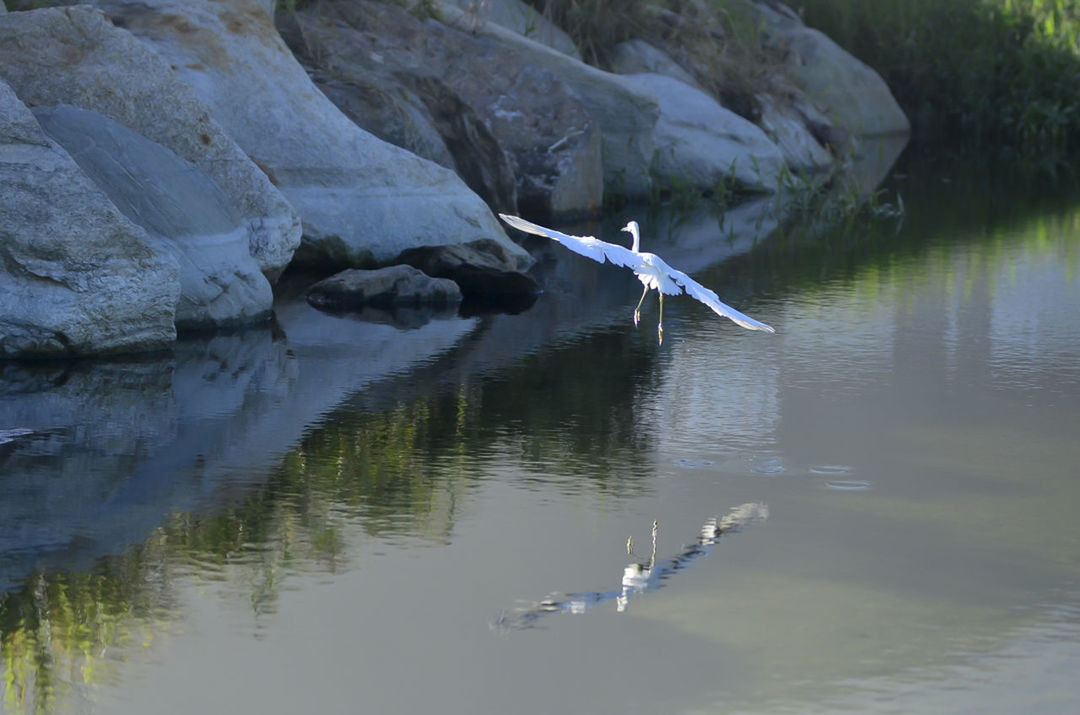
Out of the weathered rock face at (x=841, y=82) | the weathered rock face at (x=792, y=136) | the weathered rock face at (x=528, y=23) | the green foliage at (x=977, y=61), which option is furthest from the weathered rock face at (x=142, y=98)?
the green foliage at (x=977, y=61)

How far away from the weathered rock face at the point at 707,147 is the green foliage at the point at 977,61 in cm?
677

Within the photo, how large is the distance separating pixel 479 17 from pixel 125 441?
8872 millimetres

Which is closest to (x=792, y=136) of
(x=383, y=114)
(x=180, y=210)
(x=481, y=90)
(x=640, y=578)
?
(x=481, y=90)

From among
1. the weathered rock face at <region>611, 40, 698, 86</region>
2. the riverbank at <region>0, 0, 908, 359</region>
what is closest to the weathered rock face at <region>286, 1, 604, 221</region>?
the riverbank at <region>0, 0, 908, 359</region>

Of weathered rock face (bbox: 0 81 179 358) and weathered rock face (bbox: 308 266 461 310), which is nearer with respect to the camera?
weathered rock face (bbox: 0 81 179 358)

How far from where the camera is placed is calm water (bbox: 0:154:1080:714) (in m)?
3.44

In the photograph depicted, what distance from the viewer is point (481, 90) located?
13000 millimetres

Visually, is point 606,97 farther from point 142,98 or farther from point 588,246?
point 588,246

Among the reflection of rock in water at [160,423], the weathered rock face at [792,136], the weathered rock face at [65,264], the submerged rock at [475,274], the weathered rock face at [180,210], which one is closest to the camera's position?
the reflection of rock in water at [160,423]

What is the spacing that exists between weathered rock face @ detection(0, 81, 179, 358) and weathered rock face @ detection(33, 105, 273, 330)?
1.28 ft

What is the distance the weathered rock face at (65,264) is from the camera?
657 cm

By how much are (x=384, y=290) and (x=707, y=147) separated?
23.8 feet

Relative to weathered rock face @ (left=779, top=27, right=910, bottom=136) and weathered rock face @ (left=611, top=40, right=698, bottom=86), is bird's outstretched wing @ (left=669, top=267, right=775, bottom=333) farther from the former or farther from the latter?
weathered rock face @ (left=779, top=27, right=910, bottom=136)

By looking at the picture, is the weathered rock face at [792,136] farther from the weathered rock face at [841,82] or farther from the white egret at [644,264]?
the white egret at [644,264]
